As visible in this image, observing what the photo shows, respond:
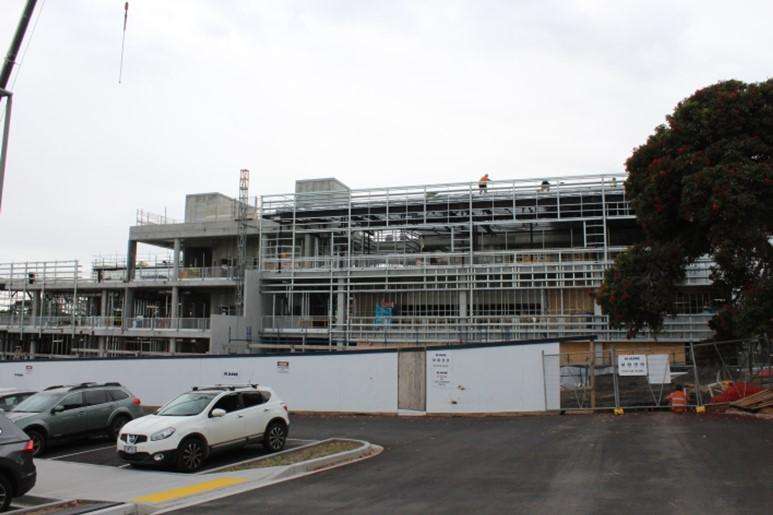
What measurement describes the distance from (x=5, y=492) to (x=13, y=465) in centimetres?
40

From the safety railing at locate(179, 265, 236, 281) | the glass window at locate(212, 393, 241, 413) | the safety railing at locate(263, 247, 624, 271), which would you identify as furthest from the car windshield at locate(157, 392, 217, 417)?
the safety railing at locate(179, 265, 236, 281)

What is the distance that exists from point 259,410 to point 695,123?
17335 mm

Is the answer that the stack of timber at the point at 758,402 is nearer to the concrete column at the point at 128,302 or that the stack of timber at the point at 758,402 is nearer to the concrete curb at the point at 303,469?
the concrete curb at the point at 303,469

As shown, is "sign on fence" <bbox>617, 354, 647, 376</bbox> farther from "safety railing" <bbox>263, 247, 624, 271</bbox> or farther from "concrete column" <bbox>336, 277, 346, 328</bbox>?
"concrete column" <bbox>336, 277, 346, 328</bbox>

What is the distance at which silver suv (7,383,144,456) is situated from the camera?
15.3 m

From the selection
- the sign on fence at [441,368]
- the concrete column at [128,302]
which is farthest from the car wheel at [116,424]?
the concrete column at [128,302]

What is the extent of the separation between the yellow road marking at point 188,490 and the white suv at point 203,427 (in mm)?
1406

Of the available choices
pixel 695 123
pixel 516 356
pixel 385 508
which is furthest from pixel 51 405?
pixel 695 123

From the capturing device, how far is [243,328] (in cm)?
3788

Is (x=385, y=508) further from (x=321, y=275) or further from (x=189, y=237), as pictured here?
(x=189, y=237)

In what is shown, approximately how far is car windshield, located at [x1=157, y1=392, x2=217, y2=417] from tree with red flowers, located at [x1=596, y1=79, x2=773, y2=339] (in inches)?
591

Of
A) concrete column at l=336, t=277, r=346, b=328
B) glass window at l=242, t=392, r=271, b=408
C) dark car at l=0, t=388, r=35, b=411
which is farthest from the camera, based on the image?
Answer: concrete column at l=336, t=277, r=346, b=328

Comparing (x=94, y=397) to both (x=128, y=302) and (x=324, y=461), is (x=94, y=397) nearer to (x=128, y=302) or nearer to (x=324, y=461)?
(x=324, y=461)

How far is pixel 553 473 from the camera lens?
36.0ft
